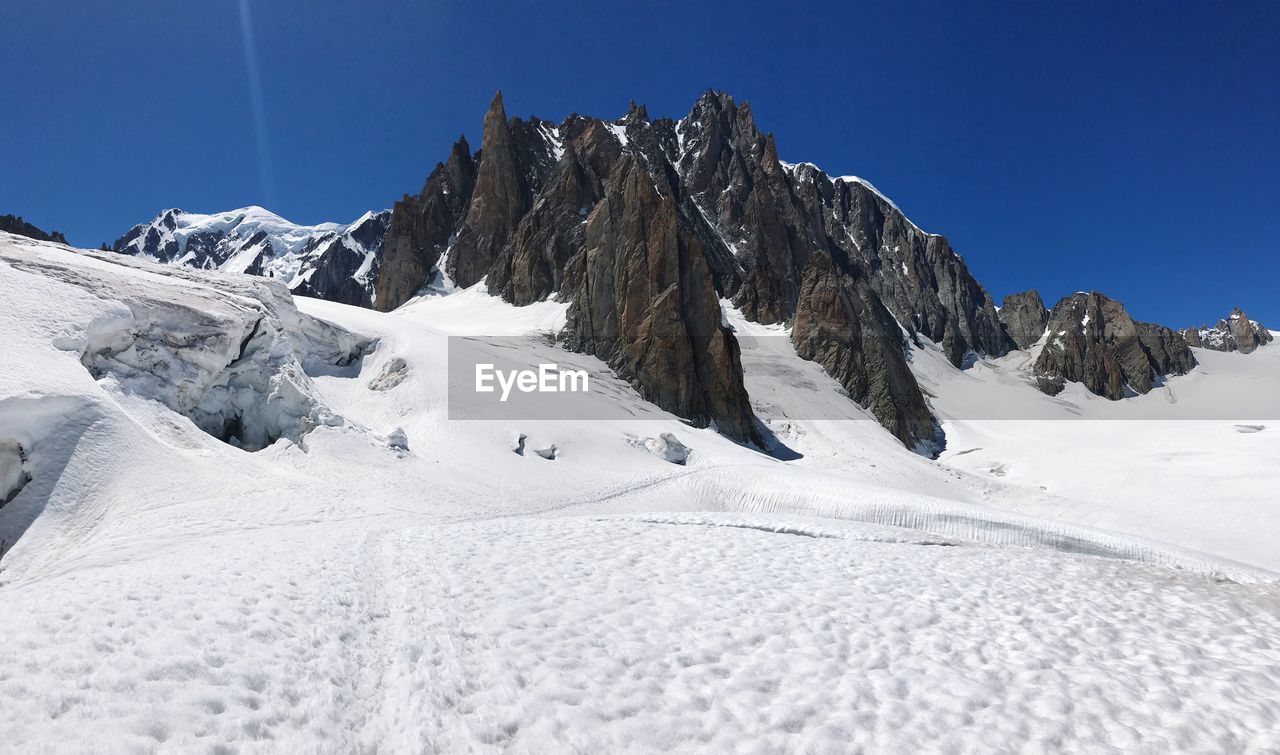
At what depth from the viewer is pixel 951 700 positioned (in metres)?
4.77

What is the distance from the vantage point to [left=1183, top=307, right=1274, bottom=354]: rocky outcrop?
440 ft

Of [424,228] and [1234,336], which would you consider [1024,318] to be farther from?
[424,228]

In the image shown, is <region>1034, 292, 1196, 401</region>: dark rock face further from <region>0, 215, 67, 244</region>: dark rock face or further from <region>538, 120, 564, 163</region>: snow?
<region>0, 215, 67, 244</region>: dark rock face

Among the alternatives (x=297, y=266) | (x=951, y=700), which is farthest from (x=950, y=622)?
(x=297, y=266)

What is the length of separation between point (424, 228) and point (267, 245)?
4561 inches

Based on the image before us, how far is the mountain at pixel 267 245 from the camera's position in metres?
132

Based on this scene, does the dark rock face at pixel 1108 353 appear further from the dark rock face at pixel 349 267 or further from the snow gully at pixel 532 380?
the dark rock face at pixel 349 267

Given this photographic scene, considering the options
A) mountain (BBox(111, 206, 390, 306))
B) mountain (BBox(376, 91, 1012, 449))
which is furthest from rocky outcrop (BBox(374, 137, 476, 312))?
mountain (BBox(111, 206, 390, 306))

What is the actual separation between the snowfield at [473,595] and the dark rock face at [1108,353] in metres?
88.7

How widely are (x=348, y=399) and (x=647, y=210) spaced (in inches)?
1199

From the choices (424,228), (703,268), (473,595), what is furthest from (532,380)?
(424,228)

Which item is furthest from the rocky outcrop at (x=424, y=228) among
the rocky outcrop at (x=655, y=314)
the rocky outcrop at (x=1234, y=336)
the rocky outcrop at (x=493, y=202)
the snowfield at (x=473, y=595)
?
the rocky outcrop at (x=1234, y=336)

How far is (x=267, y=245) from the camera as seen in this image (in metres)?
170

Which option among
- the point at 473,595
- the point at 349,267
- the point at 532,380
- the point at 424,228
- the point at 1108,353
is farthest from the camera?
the point at 349,267
